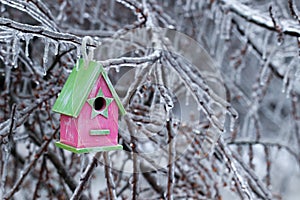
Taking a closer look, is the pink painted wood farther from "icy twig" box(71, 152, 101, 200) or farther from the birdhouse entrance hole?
"icy twig" box(71, 152, 101, 200)

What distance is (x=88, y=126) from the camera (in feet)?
3.29

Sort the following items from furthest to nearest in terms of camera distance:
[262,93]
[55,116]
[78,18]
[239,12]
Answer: [78,18]
[262,93]
[55,116]
[239,12]

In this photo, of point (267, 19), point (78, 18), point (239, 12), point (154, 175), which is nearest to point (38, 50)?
point (78, 18)

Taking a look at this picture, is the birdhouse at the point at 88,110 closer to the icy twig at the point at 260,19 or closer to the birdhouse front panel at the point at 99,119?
the birdhouse front panel at the point at 99,119

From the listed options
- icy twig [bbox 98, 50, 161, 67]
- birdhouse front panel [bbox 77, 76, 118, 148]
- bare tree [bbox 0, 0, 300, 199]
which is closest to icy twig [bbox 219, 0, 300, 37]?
bare tree [bbox 0, 0, 300, 199]

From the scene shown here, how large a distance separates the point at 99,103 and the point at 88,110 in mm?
69

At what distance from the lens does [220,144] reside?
4.41 feet

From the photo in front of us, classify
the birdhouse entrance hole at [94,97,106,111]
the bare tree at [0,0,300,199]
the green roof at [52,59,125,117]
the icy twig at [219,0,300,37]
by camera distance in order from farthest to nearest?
the icy twig at [219,0,300,37], the bare tree at [0,0,300,199], the birdhouse entrance hole at [94,97,106,111], the green roof at [52,59,125,117]

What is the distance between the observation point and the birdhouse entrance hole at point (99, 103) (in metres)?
1.05

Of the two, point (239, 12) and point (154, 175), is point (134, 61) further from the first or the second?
point (154, 175)

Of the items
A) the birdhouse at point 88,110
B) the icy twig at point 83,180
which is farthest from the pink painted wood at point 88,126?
the icy twig at point 83,180

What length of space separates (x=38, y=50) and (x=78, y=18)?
27cm

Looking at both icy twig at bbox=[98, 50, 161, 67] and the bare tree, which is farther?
the bare tree

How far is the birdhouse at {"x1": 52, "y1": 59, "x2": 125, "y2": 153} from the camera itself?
37.6 inches
